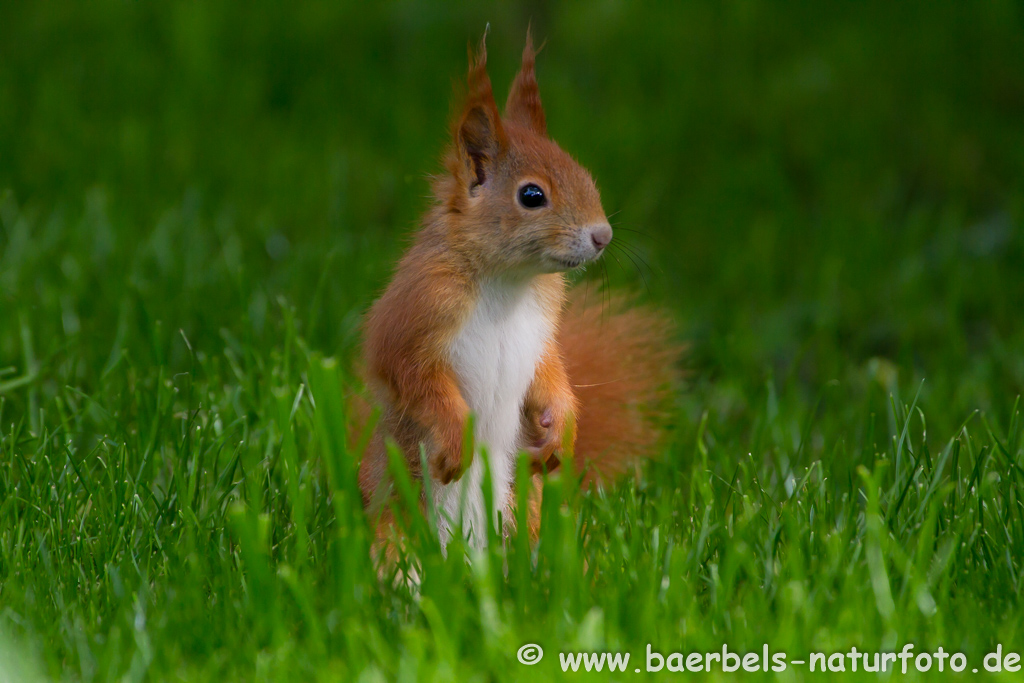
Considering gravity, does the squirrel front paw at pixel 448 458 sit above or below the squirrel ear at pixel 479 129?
below

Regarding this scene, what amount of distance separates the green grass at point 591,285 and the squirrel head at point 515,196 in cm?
40

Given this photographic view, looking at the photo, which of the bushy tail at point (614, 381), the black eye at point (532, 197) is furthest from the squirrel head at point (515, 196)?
the bushy tail at point (614, 381)

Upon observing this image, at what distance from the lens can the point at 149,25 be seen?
5477mm

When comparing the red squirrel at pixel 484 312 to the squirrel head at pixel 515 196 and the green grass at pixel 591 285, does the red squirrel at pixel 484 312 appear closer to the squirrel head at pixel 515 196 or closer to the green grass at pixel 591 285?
the squirrel head at pixel 515 196

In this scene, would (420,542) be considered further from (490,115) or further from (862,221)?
(862,221)

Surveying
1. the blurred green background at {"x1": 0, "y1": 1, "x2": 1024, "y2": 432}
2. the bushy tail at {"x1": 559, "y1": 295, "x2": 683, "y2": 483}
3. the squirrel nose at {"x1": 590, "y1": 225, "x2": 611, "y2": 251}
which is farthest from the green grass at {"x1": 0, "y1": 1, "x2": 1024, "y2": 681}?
the squirrel nose at {"x1": 590, "y1": 225, "x2": 611, "y2": 251}

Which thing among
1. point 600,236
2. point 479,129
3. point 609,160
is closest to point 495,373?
point 600,236

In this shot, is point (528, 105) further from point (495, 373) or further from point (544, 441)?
point (544, 441)

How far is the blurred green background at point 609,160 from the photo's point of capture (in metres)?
3.78

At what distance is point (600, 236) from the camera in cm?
208

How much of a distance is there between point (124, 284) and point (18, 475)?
124 centimetres

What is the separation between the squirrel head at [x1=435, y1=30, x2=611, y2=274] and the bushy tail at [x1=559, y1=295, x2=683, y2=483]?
1.70 ft

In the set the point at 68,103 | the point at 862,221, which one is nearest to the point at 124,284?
the point at 68,103

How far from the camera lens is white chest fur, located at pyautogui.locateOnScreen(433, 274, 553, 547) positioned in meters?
2.09
